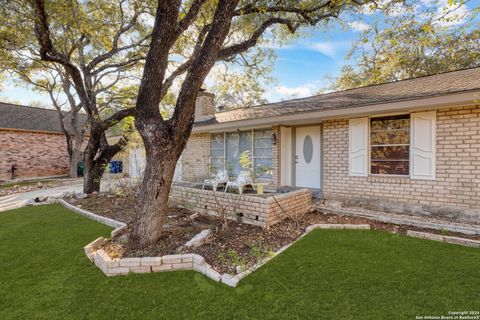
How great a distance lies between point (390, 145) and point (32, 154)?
67.5ft

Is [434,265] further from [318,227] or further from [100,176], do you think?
[100,176]

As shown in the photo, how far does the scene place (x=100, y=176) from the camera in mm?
9031

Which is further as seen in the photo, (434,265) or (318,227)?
(318,227)

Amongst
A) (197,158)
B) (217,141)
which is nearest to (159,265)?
(217,141)

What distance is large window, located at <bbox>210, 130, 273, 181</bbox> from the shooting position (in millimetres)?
8914

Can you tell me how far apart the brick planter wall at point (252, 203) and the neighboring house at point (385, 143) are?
28.6 inches

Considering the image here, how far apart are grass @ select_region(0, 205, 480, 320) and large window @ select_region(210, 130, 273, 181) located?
4889mm

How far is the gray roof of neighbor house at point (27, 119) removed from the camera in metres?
15.8

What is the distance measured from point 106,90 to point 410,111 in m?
15.7

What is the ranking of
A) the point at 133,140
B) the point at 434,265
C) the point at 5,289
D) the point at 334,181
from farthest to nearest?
the point at 133,140, the point at 334,181, the point at 434,265, the point at 5,289

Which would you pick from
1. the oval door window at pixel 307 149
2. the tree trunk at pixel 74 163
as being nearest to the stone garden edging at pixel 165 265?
the oval door window at pixel 307 149

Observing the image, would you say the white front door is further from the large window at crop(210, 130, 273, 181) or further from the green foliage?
the green foliage

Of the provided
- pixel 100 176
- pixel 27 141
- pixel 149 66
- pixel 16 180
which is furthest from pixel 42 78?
pixel 149 66

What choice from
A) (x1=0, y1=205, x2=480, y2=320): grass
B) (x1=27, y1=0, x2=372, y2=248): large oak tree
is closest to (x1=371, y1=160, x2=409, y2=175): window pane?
(x1=0, y1=205, x2=480, y2=320): grass
